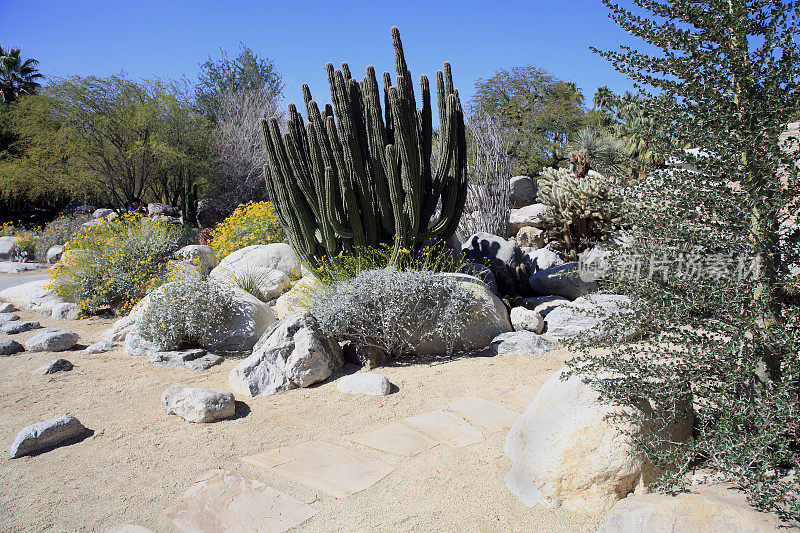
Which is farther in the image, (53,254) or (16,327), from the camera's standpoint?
(53,254)

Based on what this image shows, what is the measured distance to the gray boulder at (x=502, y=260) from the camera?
24.8ft

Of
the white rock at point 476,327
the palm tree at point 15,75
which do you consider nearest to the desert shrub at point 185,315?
the white rock at point 476,327

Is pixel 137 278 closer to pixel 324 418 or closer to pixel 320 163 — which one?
pixel 320 163

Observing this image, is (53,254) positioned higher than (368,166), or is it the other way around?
(368,166)

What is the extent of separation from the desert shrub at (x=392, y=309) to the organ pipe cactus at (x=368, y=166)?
35.7 inches

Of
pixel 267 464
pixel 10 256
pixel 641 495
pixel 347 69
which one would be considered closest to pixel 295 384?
pixel 267 464

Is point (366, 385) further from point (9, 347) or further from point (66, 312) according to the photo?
point (66, 312)

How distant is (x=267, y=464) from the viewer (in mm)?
3158

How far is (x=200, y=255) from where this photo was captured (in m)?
10.3

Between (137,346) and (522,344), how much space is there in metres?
4.32

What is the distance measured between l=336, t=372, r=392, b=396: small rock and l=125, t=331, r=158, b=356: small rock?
2.66 metres

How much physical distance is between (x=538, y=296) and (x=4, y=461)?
6.36 metres

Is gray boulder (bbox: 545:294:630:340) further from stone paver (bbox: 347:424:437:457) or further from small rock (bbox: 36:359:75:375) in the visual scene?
small rock (bbox: 36:359:75:375)

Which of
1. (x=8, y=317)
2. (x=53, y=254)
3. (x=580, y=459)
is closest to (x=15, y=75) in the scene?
(x=53, y=254)
